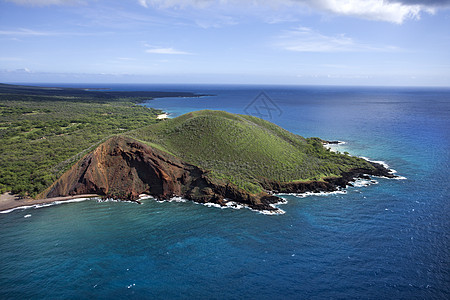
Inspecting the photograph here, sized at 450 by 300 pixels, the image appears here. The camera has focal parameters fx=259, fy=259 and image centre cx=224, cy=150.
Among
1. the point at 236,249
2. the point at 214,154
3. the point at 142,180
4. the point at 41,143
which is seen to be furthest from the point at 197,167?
the point at 41,143

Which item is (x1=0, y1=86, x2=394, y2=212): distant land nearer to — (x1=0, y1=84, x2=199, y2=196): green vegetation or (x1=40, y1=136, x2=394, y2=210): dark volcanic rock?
(x1=40, y1=136, x2=394, y2=210): dark volcanic rock

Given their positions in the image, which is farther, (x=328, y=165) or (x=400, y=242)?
(x=328, y=165)

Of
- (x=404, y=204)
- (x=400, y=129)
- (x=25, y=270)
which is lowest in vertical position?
(x=25, y=270)

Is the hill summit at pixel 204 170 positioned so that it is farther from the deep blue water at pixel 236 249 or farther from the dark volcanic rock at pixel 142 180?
the deep blue water at pixel 236 249

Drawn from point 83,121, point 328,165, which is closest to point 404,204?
point 328,165

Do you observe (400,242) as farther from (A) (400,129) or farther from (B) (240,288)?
(A) (400,129)

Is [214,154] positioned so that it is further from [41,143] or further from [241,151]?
[41,143]

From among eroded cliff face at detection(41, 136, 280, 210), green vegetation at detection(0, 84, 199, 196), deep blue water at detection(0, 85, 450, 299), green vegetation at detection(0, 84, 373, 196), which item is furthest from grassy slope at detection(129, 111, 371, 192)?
green vegetation at detection(0, 84, 199, 196)
